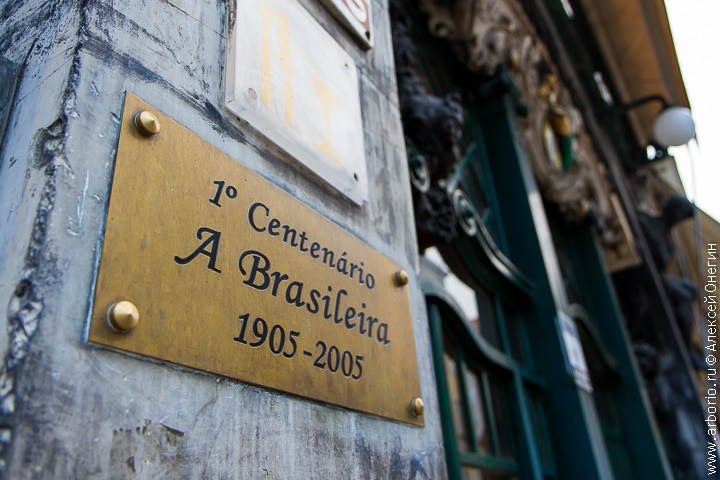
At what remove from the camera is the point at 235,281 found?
88 centimetres

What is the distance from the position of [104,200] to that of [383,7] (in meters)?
1.39

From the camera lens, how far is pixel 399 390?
1197 mm

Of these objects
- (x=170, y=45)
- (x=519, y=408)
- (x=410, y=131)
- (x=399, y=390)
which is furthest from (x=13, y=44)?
(x=519, y=408)

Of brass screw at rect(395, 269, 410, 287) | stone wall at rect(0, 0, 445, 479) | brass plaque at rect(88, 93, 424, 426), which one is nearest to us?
stone wall at rect(0, 0, 445, 479)

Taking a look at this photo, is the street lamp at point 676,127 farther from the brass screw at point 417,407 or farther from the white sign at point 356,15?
the brass screw at point 417,407

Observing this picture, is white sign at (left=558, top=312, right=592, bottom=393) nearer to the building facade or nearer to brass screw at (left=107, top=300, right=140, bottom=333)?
the building facade

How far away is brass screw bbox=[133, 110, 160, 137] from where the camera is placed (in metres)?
0.81

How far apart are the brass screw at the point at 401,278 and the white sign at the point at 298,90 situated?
183 millimetres

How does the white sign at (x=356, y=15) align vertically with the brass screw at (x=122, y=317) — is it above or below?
above

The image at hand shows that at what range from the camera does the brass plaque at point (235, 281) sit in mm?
737

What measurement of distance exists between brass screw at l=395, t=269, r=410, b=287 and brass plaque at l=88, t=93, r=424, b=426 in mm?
104

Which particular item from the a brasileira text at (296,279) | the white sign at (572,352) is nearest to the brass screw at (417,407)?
the a brasileira text at (296,279)

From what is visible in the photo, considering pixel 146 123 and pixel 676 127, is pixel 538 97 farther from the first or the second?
pixel 146 123

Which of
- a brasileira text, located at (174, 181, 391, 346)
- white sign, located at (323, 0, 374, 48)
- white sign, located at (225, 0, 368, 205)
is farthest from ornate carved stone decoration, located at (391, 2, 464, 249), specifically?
a brasileira text, located at (174, 181, 391, 346)
